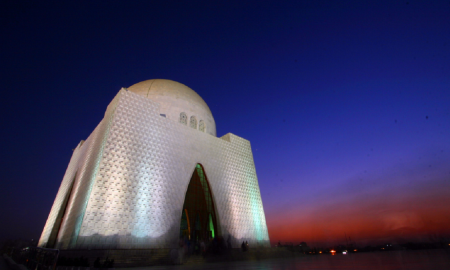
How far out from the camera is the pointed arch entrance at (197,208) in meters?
14.6

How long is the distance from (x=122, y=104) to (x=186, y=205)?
6866mm

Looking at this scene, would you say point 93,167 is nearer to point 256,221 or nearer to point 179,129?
point 179,129

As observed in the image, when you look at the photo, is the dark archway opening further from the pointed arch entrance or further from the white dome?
the white dome

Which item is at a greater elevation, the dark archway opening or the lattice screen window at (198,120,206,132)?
the lattice screen window at (198,120,206,132)

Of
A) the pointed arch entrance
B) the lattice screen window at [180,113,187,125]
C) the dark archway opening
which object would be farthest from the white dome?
the dark archway opening

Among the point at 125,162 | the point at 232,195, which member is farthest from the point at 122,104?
the point at 232,195

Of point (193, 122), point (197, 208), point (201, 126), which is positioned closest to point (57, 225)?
point (197, 208)

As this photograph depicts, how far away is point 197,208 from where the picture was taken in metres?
14.8

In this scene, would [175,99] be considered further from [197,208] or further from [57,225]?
[57,225]

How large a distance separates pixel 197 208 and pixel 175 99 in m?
7.02

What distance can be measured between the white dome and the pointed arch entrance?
346 cm

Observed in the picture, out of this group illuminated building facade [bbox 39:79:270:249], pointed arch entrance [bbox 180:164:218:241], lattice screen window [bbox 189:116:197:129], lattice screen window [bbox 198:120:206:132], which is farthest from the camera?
lattice screen window [bbox 198:120:206:132]

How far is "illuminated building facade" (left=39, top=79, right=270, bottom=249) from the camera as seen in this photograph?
32.0 ft

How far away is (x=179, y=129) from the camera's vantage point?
1403 cm
